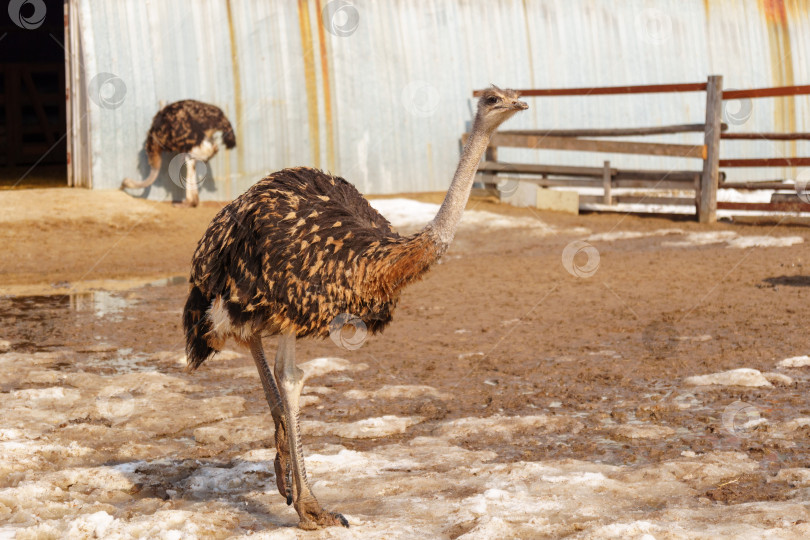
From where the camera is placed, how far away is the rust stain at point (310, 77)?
16141 mm

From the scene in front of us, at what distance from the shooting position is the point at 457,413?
19.6ft

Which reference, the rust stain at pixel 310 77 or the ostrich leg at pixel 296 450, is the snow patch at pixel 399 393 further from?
the rust stain at pixel 310 77

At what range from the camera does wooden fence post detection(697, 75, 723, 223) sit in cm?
1402

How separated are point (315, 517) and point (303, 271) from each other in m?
1.01

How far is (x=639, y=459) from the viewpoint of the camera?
16.5 ft

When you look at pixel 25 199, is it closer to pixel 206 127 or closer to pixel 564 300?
pixel 206 127

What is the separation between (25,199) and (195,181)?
244 cm

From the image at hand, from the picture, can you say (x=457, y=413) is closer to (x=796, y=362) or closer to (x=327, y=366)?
(x=327, y=366)

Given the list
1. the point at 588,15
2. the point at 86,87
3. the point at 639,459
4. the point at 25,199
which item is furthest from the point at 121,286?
the point at 588,15

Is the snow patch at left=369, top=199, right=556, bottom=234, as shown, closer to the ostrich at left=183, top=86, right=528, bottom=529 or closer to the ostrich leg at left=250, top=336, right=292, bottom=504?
the ostrich at left=183, top=86, right=528, bottom=529

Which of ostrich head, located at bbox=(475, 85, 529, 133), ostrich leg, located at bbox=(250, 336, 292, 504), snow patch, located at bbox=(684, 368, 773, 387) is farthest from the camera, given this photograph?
snow patch, located at bbox=(684, 368, 773, 387)

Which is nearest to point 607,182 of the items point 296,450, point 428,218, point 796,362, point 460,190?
point 428,218

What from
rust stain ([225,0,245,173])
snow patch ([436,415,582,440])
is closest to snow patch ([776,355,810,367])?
snow patch ([436,415,582,440])

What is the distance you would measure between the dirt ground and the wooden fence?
330 cm
